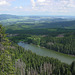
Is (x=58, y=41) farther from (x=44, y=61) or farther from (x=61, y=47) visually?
(x=44, y=61)

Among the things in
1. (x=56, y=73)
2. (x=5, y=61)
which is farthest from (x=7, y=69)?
(x=56, y=73)

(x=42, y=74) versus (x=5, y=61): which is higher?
(x=5, y=61)

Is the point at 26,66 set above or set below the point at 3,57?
below

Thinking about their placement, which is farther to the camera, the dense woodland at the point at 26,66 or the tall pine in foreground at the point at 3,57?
the dense woodland at the point at 26,66

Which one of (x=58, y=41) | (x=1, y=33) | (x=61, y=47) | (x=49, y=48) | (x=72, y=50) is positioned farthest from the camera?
(x=58, y=41)

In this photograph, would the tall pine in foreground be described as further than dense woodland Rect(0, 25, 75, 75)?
No

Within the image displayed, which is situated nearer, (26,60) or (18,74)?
(18,74)

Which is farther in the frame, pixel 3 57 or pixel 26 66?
pixel 26 66

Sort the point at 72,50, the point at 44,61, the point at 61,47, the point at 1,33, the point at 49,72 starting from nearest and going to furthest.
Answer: the point at 1,33
the point at 49,72
the point at 44,61
the point at 72,50
the point at 61,47

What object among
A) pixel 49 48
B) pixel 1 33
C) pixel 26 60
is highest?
pixel 1 33
